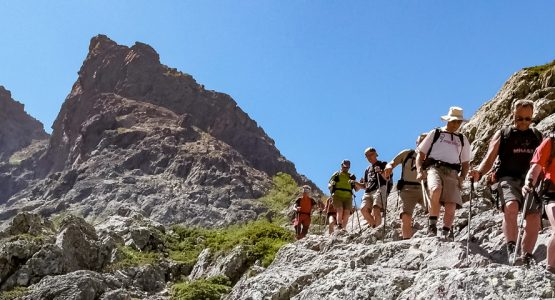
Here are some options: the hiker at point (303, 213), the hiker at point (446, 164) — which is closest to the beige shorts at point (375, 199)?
the hiker at point (446, 164)

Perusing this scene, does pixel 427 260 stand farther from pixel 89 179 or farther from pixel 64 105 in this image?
pixel 64 105

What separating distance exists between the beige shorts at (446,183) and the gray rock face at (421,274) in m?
0.61

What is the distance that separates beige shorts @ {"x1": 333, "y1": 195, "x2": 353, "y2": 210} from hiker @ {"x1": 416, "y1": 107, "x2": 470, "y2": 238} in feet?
18.8

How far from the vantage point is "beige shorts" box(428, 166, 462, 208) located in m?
7.68

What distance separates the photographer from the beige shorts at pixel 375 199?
37.1 feet

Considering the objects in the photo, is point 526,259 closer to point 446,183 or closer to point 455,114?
point 446,183

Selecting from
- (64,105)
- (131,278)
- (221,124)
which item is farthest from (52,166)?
(131,278)

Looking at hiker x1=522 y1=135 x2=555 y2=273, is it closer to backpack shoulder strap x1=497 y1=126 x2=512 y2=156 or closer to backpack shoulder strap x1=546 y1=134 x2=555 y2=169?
backpack shoulder strap x1=546 y1=134 x2=555 y2=169

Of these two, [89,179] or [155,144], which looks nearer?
[89,179]

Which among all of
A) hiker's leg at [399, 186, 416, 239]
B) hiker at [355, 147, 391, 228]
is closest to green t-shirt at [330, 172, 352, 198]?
hiker at [355, 147, 391, 228]

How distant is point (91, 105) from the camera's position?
156125mm

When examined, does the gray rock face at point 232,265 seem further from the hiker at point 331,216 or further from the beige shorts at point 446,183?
the beige shorts at point 446,183

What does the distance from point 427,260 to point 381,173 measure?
4.25 meters

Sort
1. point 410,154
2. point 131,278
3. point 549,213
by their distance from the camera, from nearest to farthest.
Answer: point 549,213 → point 410,154 → point 131,278
